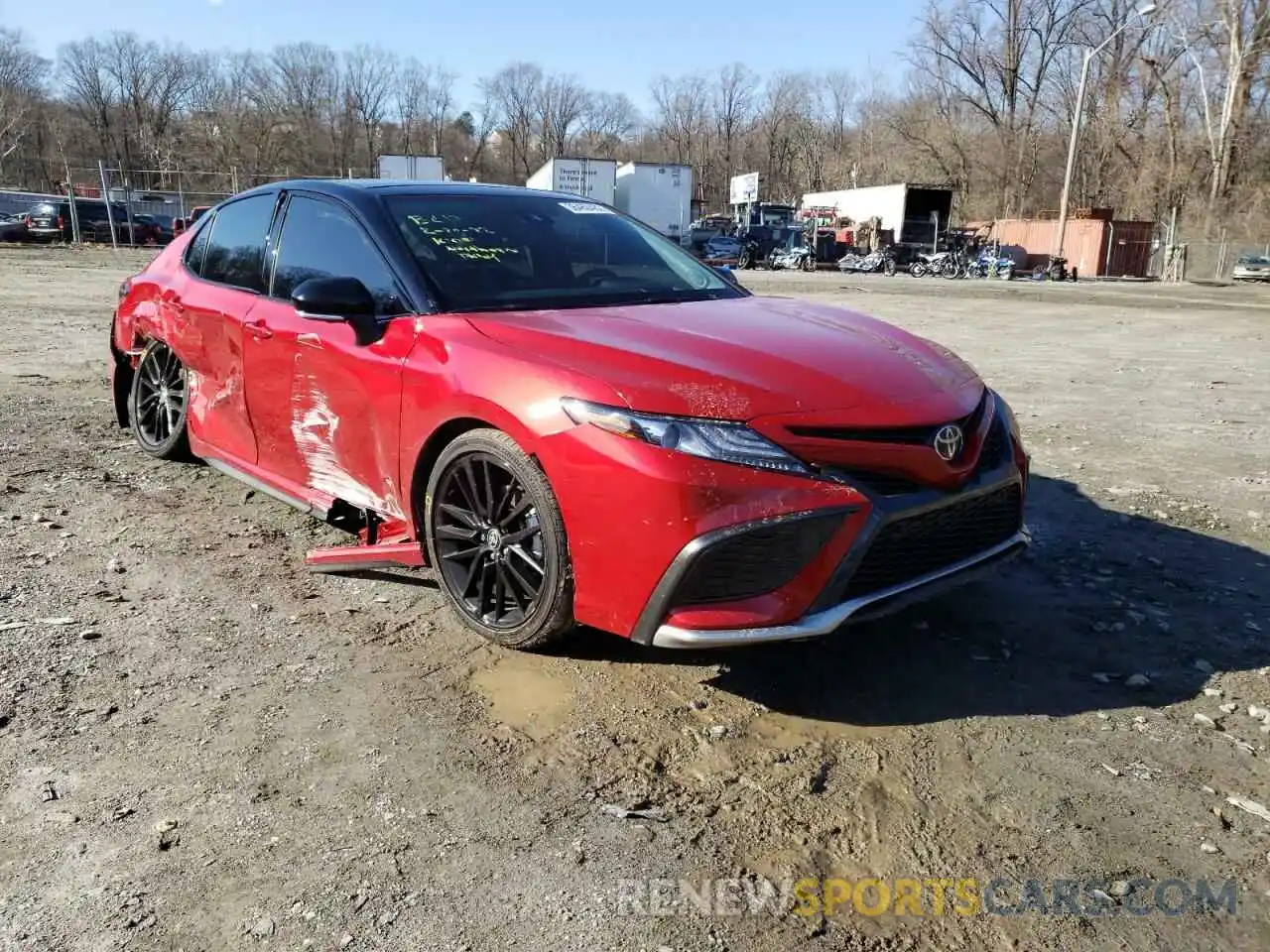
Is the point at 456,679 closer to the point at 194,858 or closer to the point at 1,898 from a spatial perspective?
the point at 194,858

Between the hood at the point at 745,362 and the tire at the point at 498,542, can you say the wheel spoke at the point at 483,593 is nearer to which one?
the tire at the point at 498,542

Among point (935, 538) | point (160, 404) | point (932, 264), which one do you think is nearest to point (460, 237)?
point (935, 538)

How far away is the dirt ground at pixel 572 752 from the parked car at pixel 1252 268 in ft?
127

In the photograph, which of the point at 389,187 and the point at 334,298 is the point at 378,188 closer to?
the point at 389,187

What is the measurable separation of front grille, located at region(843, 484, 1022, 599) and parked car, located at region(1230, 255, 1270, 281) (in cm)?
4086

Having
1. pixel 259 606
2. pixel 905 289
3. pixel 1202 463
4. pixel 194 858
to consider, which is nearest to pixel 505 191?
pixel 259 606

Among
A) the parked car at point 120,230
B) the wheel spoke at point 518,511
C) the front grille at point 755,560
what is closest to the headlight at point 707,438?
the front grille at point 755,560

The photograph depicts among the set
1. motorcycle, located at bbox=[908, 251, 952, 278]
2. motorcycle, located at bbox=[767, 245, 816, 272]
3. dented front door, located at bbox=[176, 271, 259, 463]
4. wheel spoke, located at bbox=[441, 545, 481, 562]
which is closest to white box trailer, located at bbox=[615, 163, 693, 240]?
motorcycle, located at bbox=[767, 245, 816, 272]

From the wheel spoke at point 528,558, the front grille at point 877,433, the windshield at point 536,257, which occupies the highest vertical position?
the windshield at point 536,257

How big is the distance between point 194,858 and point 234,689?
878 millimetres

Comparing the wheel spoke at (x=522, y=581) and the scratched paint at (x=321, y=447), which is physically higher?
the scratched paint at (x=321, y=447)

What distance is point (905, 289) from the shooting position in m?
26.5

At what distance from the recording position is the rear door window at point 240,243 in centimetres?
443

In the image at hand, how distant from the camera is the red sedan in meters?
2.73
